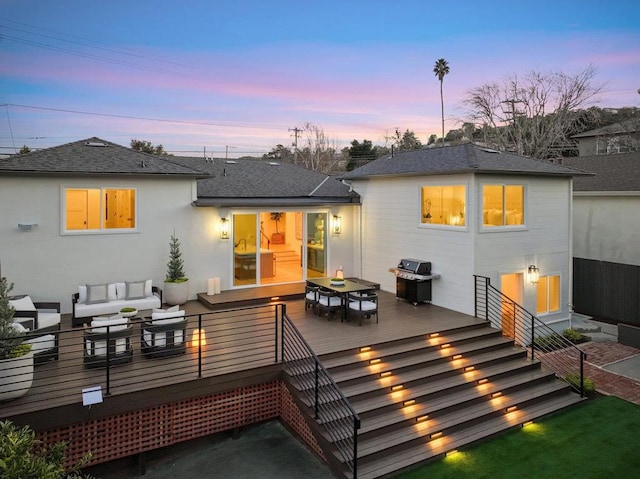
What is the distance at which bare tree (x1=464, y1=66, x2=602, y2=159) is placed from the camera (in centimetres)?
3153

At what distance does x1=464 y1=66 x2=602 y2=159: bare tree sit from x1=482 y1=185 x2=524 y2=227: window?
24.1 meters

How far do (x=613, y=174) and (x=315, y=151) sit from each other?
35.9 meters

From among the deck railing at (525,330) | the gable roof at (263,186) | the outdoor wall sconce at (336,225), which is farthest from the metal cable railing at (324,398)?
the outdoor wall sconce at (336,225)

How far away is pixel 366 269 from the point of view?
47.8ft

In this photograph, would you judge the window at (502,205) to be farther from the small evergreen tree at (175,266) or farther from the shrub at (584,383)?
the small evergreen tree at (175,266)

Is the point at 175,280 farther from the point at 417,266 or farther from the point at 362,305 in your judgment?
the point at 417,266

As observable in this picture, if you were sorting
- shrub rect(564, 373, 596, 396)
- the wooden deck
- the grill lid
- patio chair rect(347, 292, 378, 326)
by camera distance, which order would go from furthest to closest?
the grill lid → patio chair rect(347, 292, 378, 326) → shrub rect(564, 373, 596, 396) → the wooden deck

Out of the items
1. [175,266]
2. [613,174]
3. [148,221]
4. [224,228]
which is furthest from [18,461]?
[613,174]

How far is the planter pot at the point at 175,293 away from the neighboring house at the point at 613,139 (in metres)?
30.8

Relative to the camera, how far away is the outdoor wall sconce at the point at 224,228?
12664mm

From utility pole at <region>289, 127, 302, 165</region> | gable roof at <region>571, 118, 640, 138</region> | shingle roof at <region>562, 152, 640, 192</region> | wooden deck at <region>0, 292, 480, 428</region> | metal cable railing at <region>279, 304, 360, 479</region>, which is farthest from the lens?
utility pole at <region>289, 127, 302, 165</region>

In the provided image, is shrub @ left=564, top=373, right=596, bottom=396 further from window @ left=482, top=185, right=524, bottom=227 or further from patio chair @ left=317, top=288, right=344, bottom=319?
patio chair @ left=317, top=288, right=344, bottom=319

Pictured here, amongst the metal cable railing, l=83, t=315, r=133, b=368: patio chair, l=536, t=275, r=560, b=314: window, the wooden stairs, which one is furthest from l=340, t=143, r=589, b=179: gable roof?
l=83, t=315, r=133, b=368: patio chair

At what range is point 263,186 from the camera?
47.1 feet
